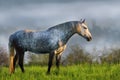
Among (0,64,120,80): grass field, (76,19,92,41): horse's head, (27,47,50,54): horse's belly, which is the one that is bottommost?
(0,64,120,80): grass field

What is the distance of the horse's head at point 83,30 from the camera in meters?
18.4

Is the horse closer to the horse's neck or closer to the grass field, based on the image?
the horse's neck

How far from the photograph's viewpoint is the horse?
1806 centimetres

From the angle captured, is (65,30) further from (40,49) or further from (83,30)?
(40,49)

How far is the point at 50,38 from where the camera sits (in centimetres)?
1812

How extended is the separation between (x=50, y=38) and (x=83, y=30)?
129 cm

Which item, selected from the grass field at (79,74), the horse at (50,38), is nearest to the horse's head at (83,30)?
the horse at (50,38)

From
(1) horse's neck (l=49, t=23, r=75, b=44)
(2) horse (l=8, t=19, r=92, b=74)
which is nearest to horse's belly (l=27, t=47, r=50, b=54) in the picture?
(2) horse (l=8, t=19, r=92, b=74)

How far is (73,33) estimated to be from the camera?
60.8ft

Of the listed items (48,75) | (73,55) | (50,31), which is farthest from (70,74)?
(73,55)

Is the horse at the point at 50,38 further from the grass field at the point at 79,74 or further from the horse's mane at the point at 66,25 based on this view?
the grass field at the point at 79,74

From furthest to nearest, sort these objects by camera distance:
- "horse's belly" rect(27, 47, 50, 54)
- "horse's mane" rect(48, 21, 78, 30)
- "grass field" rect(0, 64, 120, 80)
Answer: "horse's mane" rect(48, 21, 78, 30) < "horse's belly" rect(27, 47, 50, 54) < "grass field" rect(0, 64, 120, 80)

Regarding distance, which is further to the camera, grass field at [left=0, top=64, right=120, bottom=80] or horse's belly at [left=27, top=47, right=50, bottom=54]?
horse's belly at [left=27, top=47, right=50, bottom=54]

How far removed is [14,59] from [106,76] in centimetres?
436
